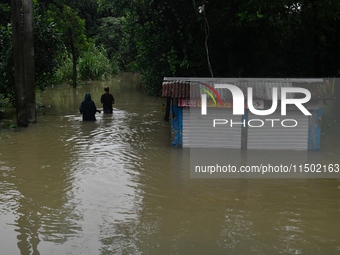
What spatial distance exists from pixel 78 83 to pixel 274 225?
26761 mm

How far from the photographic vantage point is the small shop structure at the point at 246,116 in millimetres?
10781

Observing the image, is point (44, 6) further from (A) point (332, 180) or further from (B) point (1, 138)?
(A) point (332, 180)

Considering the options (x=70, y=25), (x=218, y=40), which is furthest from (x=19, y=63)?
(x=70, y=25)

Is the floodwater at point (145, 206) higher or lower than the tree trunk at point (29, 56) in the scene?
lower

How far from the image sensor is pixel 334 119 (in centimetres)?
1466

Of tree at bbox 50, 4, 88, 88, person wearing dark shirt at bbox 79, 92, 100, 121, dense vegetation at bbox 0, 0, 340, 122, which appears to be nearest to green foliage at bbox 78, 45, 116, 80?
tree at bbox 50, 4, 88, 88

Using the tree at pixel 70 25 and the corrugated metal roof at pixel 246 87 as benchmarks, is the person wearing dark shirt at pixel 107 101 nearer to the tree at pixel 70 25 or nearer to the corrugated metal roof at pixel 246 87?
the tree at pixel 70 25

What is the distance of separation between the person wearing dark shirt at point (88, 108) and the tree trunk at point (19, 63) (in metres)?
1.93

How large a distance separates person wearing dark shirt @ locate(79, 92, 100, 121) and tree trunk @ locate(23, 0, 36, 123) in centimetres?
158

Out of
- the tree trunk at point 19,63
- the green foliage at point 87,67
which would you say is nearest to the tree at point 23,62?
the tree trunk at point 19,63

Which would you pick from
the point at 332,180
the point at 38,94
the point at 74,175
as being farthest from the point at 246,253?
the point at 38,94

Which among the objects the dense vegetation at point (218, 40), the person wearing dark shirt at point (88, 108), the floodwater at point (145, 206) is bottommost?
the floodwater at point (145, 206)

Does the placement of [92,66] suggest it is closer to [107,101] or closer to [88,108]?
[107,101]

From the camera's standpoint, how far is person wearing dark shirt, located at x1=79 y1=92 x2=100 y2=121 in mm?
15430
